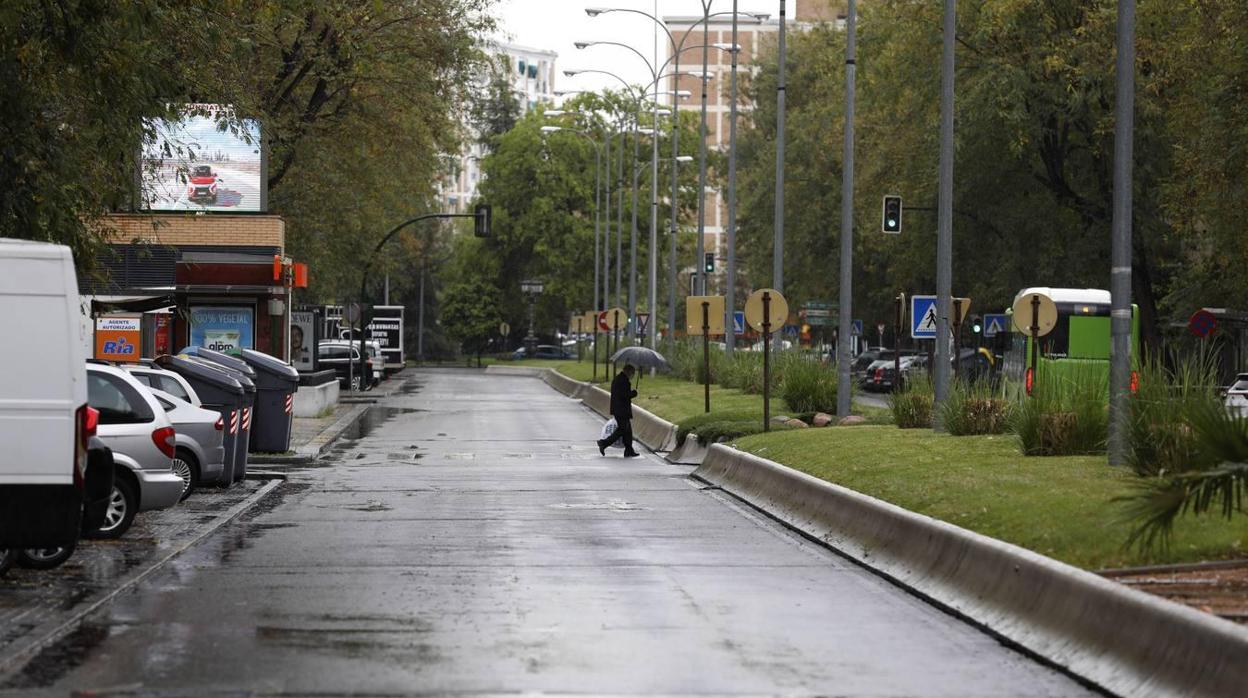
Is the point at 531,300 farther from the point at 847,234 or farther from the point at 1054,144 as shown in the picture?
the point at 847,234

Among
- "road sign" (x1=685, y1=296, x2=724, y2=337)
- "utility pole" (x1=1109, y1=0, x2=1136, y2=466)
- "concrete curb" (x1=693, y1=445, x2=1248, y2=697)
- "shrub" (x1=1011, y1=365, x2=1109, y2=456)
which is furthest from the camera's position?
"road sign" (x1=685, y1=296, x2=724, y2=337)

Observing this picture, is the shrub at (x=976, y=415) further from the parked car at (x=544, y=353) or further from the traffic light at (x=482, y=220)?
the parked car at (x=544, y=353)

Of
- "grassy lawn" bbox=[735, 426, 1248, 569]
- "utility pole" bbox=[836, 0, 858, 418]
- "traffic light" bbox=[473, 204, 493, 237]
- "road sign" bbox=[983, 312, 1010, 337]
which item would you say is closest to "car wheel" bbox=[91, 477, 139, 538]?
"grassy lawn" bbox=[735, 426, 1248, 569]

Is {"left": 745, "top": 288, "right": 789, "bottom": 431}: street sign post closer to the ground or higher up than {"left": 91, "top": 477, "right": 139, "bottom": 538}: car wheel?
higher up

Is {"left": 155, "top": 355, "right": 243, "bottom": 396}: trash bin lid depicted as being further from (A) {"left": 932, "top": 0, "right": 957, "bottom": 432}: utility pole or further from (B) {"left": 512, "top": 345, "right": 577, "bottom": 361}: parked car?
(B) {"left": 512, "top": 345, "right": 577, "bottom": 361}: parked car

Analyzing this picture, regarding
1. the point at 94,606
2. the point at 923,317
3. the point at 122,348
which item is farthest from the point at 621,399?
the point at 94,606

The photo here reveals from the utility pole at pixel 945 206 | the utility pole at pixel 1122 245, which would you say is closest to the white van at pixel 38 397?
the utility pole at pixel 1122 245

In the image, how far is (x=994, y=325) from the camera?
57594 millimetres

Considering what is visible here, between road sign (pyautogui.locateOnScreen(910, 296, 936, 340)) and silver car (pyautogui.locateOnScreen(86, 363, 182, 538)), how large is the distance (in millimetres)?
20230

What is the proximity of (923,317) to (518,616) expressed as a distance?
25996 millimetres

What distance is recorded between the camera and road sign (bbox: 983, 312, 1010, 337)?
5684 cm

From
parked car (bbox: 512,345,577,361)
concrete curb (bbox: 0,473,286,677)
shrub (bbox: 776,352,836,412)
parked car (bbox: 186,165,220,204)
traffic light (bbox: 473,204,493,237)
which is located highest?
traffic light (bbox: 473,204,493,237)

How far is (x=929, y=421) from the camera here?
93.7 ft

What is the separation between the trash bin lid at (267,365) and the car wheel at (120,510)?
1087 cm
